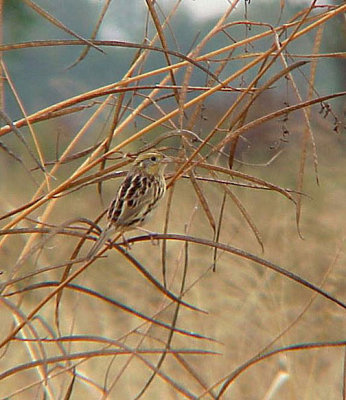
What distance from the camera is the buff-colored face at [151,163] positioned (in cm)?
161

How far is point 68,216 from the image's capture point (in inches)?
212

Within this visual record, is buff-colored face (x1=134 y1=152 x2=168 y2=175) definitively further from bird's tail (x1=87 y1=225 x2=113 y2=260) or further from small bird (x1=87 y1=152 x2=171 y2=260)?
bird's tail (x1=87 y1=225 x2=113 y2=260)

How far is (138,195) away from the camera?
4.91 ft

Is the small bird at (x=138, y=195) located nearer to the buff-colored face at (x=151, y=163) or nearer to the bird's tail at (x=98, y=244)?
the buff-colored face at (x=151, y=163)

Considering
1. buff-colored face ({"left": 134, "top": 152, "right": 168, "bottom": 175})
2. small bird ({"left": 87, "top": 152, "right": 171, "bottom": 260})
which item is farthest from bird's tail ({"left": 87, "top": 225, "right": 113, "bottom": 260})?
buff-colored face ({"left": 134, "top": 152, "right": 168, "bottom": 175})

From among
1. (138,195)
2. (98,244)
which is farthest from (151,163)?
(98,244)

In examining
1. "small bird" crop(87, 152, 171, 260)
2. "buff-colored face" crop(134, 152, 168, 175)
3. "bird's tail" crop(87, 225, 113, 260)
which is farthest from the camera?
"buff-colored face" crop(134, 152, 168, 175)

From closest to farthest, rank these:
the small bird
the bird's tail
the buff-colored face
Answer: the bird's tail
the small bird
the buff-colored face

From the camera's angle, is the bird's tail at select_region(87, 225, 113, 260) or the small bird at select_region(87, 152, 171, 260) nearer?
the bird's tail at select_region(87, 225, 113, 260)

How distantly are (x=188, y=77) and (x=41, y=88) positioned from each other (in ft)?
11.1

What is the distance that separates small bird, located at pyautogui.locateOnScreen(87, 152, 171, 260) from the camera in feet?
4.44

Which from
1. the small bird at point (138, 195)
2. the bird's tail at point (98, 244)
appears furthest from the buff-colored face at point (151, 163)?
the bird's tail at point (98, 244)

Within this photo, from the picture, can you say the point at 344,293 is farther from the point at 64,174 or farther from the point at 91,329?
the point at 64,174

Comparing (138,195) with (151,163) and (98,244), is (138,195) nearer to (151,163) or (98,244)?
(151,163)
